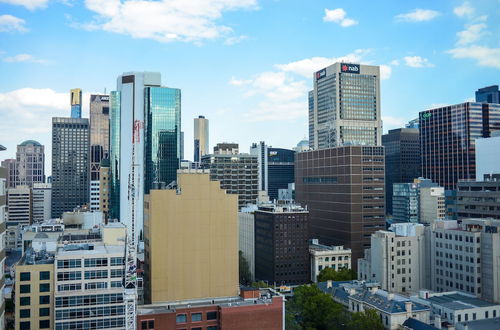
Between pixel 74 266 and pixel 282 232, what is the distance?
92.0 metres

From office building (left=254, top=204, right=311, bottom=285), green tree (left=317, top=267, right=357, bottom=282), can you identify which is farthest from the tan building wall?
office building (left=254, top=204, right=311, bottom=285)

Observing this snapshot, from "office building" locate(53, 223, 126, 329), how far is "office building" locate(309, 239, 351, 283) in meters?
92.6

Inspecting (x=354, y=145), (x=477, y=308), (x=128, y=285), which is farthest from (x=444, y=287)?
(x=128, y=285)

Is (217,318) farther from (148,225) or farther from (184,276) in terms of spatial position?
A: (148,225)

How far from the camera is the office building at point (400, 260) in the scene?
457ft

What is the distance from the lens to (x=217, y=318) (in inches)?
3634

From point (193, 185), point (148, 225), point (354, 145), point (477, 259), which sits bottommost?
point (477, 259)

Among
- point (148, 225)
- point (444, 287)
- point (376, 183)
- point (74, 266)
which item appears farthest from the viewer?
point (376, 183)

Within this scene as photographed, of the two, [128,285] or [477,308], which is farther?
[477,308]

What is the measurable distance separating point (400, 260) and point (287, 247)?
4049 centimetres

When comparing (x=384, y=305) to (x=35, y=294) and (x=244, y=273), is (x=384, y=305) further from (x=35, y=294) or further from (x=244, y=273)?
(x=244, y=273)

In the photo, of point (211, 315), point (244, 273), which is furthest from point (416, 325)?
point (244, 273)

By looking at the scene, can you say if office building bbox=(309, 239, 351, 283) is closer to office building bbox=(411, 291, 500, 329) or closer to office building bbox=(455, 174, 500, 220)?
office building bbox=(455, 174, 500, 220)

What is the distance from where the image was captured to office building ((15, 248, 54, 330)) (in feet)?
276
